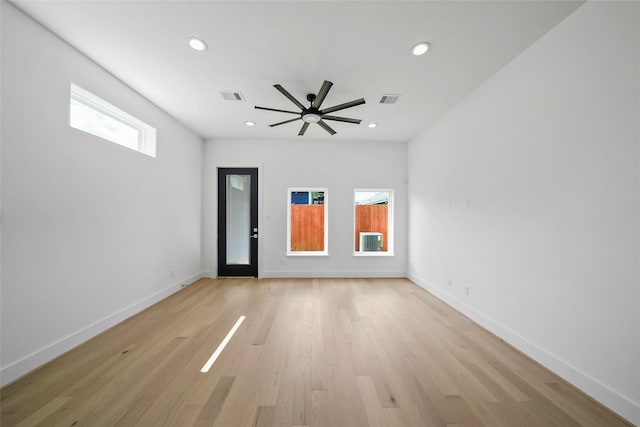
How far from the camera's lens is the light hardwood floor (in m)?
1.55

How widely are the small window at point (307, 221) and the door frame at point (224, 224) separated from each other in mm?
722

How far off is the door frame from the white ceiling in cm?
182

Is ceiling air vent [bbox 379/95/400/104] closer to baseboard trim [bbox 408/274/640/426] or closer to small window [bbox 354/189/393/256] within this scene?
small window [bbox 354/189/393/256]

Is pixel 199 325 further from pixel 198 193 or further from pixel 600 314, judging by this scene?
pixel 600 314

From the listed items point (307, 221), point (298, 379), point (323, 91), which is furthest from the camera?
point (307, 221)

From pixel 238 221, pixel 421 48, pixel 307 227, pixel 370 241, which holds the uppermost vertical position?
pixel 421 48

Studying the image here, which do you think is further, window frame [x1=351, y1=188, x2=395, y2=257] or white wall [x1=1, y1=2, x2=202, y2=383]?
window frame [x1=351, y1=188, x2=395, y2=257]

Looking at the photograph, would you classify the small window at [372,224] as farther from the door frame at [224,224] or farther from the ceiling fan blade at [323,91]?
the ceiling fan blade at [323,91]

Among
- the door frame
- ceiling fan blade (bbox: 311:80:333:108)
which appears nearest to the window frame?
the door frame

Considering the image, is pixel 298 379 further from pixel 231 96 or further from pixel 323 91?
pixel 231 96

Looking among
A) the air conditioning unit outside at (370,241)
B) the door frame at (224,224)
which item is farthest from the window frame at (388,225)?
the door frame at (224,224)

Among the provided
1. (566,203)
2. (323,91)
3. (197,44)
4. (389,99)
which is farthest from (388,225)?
(197,44)

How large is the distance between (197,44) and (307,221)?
3609 mm

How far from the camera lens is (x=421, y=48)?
2279mm
